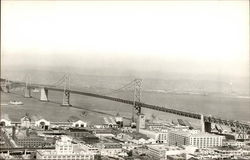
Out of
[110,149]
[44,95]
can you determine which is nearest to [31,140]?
[110,149]

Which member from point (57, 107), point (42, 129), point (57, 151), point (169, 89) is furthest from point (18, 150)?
point (169, 89)

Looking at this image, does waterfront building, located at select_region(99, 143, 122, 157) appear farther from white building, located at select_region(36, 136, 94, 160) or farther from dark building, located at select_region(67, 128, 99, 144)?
white building, located at select_region(36, 136, 94, 160)

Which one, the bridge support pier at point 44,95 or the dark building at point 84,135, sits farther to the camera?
the bridge support pier at point 44,95

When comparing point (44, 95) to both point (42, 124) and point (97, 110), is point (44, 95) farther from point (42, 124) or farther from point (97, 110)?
point (42, 124)

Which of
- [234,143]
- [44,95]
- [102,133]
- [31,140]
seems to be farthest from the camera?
[44,95]

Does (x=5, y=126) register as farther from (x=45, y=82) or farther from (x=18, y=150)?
(x=45, y=82)

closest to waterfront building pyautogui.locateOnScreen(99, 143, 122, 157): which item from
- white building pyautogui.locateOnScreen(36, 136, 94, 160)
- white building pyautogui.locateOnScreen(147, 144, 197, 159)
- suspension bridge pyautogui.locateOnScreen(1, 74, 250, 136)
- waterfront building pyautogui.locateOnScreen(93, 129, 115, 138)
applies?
white building pyautogui.locateOnScreen(147, 144, 197, 159)

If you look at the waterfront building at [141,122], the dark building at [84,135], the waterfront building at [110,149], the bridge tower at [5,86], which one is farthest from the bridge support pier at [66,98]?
the waterfront building at [110,149]

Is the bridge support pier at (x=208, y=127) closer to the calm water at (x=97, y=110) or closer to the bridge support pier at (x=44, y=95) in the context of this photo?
the calm water at (x=97, y=110)
